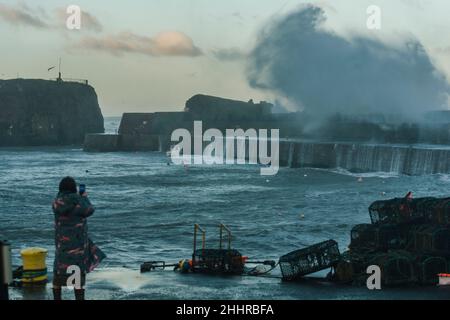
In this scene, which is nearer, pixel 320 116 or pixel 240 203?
pixel 240 203

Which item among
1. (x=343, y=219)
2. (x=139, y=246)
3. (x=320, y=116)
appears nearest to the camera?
(x=139, y=246)

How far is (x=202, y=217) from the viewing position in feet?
86.9

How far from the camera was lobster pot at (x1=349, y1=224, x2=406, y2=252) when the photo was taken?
1177 cm

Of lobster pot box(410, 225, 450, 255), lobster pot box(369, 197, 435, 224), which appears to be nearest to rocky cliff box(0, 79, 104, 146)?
lobster pot box(369, 197, 435, 224)

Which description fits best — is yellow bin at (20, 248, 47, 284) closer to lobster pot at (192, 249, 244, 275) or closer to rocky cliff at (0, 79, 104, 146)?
lobster pot at (192, 249, 244, 275)

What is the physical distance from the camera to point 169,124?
94.4m

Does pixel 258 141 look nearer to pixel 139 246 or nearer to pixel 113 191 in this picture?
pixel 113 191

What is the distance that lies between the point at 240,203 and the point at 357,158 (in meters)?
18.7

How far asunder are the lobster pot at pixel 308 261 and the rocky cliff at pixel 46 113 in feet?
380

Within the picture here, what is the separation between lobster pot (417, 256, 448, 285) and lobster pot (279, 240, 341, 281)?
140cm

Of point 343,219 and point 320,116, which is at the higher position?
point 320,116

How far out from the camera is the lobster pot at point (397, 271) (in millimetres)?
9711

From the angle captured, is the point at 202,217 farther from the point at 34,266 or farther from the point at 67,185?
the point at 67,185
